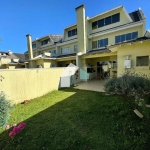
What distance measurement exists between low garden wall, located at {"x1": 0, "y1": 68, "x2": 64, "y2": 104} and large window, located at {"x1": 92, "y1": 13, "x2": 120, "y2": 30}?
39.9ft

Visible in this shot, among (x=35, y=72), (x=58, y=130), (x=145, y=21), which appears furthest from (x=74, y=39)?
(x=58, y=130)

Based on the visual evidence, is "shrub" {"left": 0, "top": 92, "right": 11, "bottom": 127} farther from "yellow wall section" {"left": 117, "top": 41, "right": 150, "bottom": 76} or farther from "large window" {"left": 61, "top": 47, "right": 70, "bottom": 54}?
"large window" {"left": 61, "top": 47, "right": 70, "bottom": 54}

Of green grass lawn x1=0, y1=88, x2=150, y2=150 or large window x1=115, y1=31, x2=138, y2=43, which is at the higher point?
large window x1=115, y1=31, x2=138, y2=43

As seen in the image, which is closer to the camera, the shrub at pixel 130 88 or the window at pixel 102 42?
the shrub at pixel 130 88

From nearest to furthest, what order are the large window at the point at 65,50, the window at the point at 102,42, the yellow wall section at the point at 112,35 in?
the yellow wall section at the point at 112,35, the window at the point at 102,42, the large window at the point at 65,50

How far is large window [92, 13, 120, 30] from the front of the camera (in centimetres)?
1453

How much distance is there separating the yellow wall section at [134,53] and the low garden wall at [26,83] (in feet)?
22.1

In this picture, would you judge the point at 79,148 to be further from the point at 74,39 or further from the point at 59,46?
the point at 59,46

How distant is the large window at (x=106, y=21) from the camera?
14.5 meters

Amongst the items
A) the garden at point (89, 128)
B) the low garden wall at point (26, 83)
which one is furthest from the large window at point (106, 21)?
the garden at point (89, 128)

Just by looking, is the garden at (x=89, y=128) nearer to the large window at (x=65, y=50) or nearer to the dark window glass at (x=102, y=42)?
the dark window glass at (x=102, y=42)

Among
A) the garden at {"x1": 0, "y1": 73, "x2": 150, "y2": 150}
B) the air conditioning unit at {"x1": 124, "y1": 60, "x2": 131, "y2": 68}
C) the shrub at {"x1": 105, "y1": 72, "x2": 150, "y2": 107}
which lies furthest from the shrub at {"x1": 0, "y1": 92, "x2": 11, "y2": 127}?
the air conditioning unit at {"x1": 124, "y1": 60, "x2": 131, "y2": 68}

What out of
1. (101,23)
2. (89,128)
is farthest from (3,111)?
(101,23)

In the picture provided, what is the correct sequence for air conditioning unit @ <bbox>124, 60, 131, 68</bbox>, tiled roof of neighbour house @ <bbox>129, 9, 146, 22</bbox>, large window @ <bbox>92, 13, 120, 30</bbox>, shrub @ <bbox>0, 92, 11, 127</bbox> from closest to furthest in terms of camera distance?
shrub @ <bbox>0, 92, 11, 127</bbox>, air conditioning unit @ <bbox>124, 60, 131, 68</bbox>, tiled roof of neighbour house @ <bbox>129, 9, 146, 22</bbox>, large window @ <bbox>92, 13, 120, 30</bbox>
